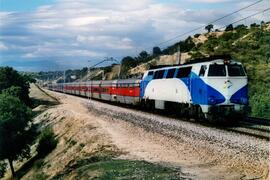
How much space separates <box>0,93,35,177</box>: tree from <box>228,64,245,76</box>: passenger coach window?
3455cm

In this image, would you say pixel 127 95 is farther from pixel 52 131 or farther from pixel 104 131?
pixel 104 131

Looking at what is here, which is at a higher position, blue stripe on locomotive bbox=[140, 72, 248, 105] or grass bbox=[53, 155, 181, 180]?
blue stripe on locomotive bbox=[140, 72, 248, 105]

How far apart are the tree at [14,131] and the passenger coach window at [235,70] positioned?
34.6m

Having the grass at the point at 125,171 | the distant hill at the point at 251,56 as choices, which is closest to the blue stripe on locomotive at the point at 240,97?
the distant hill at the point at 251,56

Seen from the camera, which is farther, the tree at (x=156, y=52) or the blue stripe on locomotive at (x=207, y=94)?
the tree at (x=156, y=52)

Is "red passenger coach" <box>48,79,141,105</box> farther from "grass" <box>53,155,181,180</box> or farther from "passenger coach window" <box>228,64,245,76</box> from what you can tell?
"grass" <box>53,155,181,180</box>

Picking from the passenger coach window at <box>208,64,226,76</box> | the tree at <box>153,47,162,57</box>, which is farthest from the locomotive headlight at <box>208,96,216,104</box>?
the tree at <box>153,47,162,57</box>

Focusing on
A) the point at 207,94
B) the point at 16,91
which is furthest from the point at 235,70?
the point at 16,91

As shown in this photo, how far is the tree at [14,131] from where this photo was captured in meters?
60.6

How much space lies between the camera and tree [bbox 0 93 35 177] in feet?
199

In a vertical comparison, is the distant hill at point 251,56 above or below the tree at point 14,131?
above

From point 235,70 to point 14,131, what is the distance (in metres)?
40.7

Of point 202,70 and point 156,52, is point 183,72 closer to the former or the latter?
point 202,70

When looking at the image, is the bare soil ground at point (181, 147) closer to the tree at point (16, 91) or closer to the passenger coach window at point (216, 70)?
the passenger coach window at point (216, 70)
